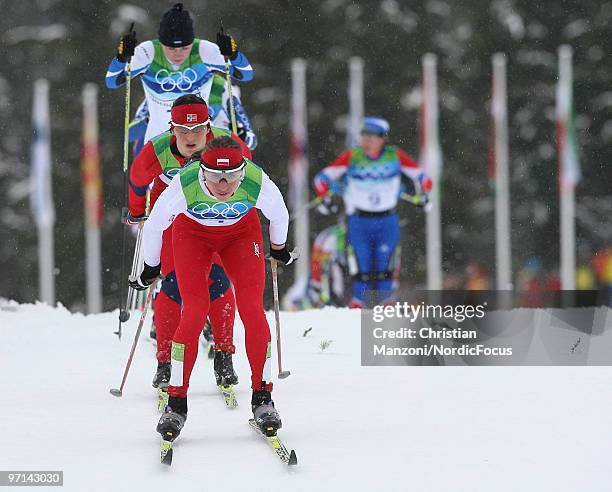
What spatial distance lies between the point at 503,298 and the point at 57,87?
1023 cm

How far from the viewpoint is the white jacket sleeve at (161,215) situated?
20.8 feet

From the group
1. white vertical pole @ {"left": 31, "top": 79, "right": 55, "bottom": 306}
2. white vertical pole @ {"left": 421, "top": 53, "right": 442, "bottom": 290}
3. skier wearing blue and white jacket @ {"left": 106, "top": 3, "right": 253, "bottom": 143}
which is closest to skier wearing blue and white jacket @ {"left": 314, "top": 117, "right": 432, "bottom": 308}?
skier wearing blue and white jacket @ {"left": 106, "top": 3, "right": 253, "bottom": 143}

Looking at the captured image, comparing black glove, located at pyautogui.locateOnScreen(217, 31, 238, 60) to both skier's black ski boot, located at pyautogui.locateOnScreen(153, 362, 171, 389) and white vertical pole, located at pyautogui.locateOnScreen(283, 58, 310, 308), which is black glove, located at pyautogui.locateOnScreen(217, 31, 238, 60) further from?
white vertical pole, located at pyautogui.locateOnScreen(283, 58, 310, 308)

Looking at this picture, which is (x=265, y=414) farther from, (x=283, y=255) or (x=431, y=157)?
(x=431, y=157)

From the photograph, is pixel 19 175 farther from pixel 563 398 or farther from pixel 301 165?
pixel 563 398

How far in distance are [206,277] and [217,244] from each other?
0.19 m

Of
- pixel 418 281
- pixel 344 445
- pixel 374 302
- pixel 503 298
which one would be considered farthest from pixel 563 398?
pixel 418 281

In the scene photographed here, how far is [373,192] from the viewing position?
46.3 feet

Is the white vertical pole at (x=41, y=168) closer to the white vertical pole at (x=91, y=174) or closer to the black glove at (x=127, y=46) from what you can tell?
the white vertical pole at (x=91, y=174)

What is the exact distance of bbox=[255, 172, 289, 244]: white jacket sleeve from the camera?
6.39m

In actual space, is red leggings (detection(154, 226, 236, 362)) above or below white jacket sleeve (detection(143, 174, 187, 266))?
below

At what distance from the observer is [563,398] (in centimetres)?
736

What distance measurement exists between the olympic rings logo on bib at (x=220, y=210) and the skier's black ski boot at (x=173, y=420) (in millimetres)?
907

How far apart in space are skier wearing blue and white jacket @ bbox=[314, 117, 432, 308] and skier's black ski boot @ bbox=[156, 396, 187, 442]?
7582mm
